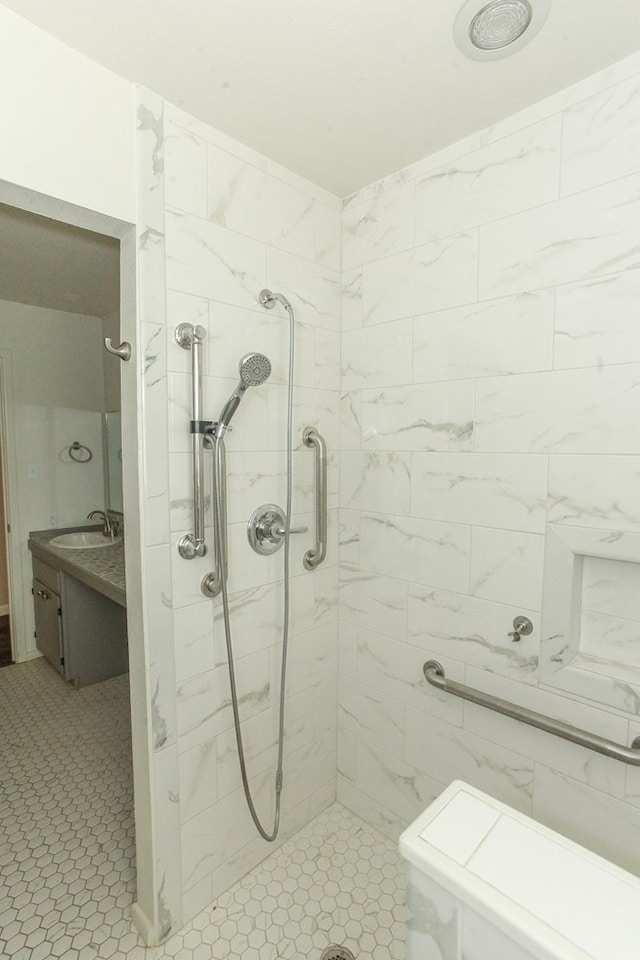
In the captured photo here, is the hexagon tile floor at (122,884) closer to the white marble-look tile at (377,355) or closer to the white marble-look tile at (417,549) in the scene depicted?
the white marble-look tile at (417,549)

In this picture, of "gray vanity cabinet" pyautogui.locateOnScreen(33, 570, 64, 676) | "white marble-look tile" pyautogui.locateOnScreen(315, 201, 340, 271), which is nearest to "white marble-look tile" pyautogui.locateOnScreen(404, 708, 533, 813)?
"white marble-look tile" pyautogui.locateOnScreen(315, 201, 340, 271)

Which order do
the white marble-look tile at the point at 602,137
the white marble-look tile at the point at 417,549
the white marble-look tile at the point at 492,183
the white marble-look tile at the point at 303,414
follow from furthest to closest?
the white marble-look tile at the point at 303,414 → the white marble-look tile at the point at 417,549 → the white marble-look tile at the point at 492,183 → the white marble-look tile at the point at 602,137

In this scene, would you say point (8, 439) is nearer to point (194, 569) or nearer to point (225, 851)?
point (194, 569)

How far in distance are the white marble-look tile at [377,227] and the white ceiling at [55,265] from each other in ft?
3.31

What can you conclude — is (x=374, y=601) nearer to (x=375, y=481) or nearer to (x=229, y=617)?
(x=375, y=481)

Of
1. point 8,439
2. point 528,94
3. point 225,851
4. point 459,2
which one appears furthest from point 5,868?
point 528,94

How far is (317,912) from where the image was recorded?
1.50 meters

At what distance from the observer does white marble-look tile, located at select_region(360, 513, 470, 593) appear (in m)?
1.50

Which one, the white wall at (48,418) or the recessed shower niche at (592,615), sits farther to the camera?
the white wall at (48,418)

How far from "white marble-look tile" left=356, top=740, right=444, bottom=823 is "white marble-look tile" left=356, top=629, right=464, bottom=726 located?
0.24 feet

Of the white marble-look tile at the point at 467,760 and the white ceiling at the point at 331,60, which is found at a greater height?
the white ceiling at the point at 331,60

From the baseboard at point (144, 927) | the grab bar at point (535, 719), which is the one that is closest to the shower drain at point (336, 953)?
the baseboard at point (144, 927)

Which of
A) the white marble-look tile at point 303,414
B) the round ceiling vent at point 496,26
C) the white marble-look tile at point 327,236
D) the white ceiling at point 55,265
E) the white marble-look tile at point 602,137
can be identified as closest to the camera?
the round ceiling vent at point 496,26

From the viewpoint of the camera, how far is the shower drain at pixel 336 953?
4.47ft
